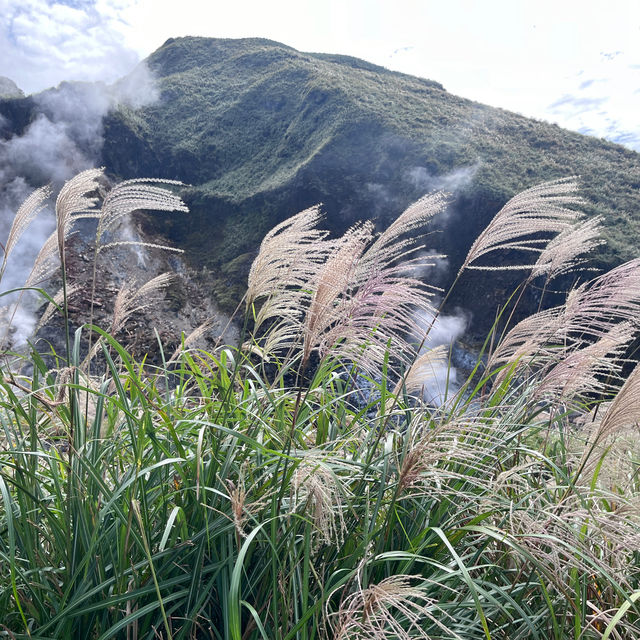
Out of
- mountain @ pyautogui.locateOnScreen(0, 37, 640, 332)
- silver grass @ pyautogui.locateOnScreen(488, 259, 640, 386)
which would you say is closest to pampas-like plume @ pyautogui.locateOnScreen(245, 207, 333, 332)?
silver grass @ pyautogui.locateOnScreen(488, 259, 640, 386)

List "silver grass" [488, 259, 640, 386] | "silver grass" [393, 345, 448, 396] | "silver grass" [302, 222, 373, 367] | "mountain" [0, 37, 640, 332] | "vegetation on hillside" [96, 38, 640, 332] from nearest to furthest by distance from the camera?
"silver grass" [302, 222, 373, 367] < "silver grass" [488, 259, 640, 386] < "silver grass" [393, 345, 448, 396] < "mountain" [0, 37, 640, 332] < "vegetation on hillside" [96, 38, 640, 332]

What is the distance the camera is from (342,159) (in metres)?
22.6

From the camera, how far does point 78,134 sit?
23.1 m

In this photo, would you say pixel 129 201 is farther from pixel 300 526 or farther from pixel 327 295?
pixel 300 526

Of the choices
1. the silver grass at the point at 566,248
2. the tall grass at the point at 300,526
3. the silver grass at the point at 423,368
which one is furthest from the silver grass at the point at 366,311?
the silver grass at the point at 566,248

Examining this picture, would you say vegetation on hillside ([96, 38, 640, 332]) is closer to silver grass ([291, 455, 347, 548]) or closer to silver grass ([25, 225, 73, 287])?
silver grass ([25, 225, 73, 287])

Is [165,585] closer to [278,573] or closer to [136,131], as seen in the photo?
[278,573]

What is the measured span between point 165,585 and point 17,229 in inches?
42.2

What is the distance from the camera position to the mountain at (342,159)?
18.6 meters

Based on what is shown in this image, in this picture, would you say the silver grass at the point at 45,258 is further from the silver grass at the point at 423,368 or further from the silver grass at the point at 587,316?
the silver grass at the point at 587,316

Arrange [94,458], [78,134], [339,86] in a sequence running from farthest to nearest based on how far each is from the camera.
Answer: [339,86], [78,134], [94,458]

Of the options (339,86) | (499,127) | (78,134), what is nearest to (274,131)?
(339,86)

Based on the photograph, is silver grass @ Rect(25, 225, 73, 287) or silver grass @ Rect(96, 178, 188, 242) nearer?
silver grass @ Rect(96, 178, 188, 242)

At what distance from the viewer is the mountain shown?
18625 millimetres
